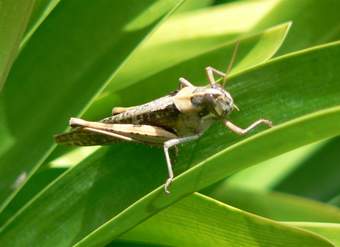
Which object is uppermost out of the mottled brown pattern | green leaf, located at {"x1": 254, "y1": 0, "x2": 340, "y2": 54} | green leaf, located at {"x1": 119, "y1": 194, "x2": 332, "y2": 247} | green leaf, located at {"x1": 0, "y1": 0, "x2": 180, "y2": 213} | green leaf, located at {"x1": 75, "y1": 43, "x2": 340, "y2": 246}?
green leaf, located at {"x1": 254, "y1": 0, "x2": 340, "y2": 54}

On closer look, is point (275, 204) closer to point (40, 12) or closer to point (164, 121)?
point (164, 121)

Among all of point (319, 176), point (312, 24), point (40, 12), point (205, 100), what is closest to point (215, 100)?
point (205, 100)

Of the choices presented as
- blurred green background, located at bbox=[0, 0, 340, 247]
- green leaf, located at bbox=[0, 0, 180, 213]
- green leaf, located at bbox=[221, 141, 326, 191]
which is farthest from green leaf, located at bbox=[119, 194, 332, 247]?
green leaf, located at bbox=[221, 141, 326, 191]

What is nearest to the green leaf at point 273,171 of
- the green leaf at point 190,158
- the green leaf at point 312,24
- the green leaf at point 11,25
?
the green leaf at point 312,24

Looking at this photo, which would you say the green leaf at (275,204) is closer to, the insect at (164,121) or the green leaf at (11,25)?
the insect at (164,121)

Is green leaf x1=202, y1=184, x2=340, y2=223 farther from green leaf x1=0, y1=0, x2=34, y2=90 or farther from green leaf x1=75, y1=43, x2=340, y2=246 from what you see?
green leaf x1=0, y1=0, x2=34, y2=90
